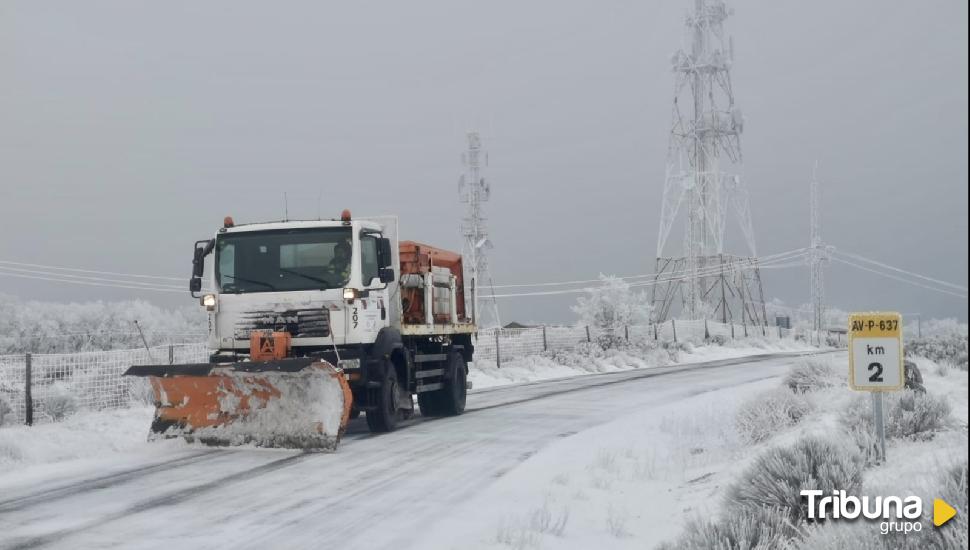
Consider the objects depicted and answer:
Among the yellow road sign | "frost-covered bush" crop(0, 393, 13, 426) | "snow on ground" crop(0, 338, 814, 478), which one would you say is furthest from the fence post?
the yellow road sign

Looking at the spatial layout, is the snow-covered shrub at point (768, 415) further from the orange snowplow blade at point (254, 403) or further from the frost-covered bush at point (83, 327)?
the frost-covered bush at point (83, 327)

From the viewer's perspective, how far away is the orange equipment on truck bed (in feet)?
51.4

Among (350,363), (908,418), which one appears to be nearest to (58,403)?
(350,363)

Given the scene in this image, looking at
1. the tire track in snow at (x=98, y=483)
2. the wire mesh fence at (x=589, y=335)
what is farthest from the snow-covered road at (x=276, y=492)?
the wire mesh fence at (x=589, y=335)

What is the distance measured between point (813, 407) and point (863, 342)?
4.92 metres

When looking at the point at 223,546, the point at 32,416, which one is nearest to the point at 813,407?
the point at 223,546

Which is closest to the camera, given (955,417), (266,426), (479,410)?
(955,417)

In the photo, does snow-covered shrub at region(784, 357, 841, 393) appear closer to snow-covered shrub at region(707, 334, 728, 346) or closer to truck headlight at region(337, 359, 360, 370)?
truck headlight at region(337, 359, 360, 370)

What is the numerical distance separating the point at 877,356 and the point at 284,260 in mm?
8626

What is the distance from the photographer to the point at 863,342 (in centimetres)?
805

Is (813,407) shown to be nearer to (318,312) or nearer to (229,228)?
(318,312)

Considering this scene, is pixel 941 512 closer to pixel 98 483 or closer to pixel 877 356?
pixel 877 356

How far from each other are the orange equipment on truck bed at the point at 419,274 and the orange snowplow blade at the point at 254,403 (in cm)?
316

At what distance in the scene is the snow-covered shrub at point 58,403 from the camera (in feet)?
56.5
